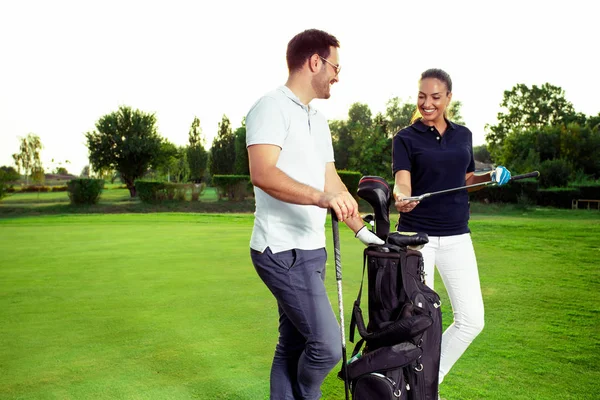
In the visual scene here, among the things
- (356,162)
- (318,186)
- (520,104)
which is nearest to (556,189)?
(356,162)

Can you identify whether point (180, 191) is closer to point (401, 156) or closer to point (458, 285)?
point (401, 156)

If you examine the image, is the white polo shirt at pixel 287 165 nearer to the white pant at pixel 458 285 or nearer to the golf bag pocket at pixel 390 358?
the golf bag pocket at pixel 390 358

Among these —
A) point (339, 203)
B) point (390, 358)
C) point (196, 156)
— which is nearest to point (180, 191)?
point (390, 358)

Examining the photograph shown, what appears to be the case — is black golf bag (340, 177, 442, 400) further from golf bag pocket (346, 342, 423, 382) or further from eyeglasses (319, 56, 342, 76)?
eyeglasses (319, 56, 342, 76)

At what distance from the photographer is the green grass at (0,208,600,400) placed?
362cm

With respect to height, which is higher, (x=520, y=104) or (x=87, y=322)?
(x=520, y=104)

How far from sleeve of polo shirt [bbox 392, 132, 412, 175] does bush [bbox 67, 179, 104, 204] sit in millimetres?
27220

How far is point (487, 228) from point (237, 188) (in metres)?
15.5

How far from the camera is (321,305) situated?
262 cm

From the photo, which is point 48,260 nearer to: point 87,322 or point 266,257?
point 87,322

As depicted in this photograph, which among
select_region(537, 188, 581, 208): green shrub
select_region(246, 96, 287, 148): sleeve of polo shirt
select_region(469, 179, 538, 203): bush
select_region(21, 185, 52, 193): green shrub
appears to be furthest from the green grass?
select_region(21, 185, 52, 193): green shrub

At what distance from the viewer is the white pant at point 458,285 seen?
347 cm

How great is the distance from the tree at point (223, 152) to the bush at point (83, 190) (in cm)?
2755

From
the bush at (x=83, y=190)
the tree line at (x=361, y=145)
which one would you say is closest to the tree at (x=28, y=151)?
the tree line at (x=361, y=145)
